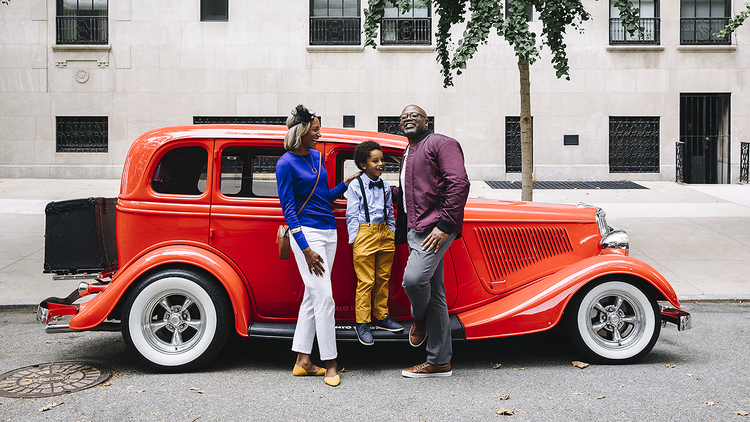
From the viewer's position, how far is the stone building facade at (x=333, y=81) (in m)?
17.7

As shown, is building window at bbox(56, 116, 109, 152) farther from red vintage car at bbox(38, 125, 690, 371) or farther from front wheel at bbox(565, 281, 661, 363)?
front wheel at bbox(565, 281, 661, 363)

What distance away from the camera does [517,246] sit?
5.08 m

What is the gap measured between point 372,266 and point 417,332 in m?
0.58

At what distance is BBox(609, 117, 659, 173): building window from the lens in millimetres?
18000

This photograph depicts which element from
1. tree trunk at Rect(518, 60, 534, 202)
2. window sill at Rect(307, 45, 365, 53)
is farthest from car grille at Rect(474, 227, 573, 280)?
window sill at Rect(307, 45, 365, 53)

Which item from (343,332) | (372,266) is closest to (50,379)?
(343,332)

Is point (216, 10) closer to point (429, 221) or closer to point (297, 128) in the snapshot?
point (297, 128)

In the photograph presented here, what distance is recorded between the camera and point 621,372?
468 centimetres

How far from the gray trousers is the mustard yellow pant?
20cm

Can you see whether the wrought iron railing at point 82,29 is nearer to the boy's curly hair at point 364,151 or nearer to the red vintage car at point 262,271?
the red vintage car at point 262,271

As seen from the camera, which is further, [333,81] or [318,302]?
[333,81]

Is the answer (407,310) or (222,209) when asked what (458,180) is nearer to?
(407,310)

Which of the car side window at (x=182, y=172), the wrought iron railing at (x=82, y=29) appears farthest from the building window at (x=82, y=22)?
the car side window at (x=182, y=172)

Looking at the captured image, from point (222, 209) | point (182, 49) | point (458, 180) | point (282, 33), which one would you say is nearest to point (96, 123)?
point (182, 49)
